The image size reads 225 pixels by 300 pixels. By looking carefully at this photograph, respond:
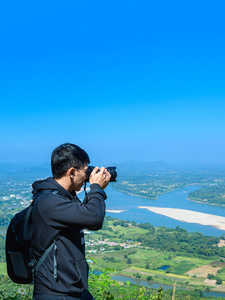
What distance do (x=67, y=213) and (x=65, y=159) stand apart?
165 millimetres

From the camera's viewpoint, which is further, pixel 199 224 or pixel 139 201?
pixel 139 201

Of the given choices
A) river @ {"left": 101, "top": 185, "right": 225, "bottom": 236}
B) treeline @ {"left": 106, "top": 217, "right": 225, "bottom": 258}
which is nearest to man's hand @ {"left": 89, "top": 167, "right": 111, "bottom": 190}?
treeline @ {"left": 106, "top": 217, "right": 225, "bottom": 258}

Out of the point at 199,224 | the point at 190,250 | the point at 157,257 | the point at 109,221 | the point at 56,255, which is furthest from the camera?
the point at 109,221

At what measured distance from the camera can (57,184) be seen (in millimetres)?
831

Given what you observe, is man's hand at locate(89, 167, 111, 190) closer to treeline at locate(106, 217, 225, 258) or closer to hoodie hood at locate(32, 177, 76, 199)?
hoodie hood at locate(32, 177, 76, 199)

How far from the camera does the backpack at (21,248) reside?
2.63 ft

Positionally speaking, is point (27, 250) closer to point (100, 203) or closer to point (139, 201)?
point (100, 203)

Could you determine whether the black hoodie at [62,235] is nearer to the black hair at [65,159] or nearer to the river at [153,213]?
the black hair at [65,159]

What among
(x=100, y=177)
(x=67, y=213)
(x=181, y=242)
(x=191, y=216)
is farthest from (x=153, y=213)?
(x=67, y=213)

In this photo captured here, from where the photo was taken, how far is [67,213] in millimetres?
760

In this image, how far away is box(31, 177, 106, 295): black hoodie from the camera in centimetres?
76

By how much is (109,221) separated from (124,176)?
90.0 ft

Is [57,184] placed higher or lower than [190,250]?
higher

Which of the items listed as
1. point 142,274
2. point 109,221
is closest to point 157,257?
point 142,274
